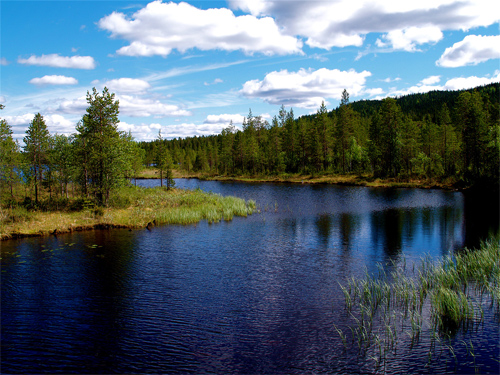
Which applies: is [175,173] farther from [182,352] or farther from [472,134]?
[182,352]

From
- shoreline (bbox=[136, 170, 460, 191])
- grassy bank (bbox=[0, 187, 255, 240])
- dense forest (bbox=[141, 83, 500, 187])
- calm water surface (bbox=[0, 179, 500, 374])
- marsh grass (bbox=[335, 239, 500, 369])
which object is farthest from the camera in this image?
shoreline (bbox=[136, 170, 460, 191])

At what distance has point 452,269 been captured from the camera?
18453 mm

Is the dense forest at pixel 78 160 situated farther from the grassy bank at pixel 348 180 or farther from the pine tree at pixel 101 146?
the grassy bank at pixel 348 180

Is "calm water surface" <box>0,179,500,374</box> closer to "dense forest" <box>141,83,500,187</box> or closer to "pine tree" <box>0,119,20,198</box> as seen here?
"pine tree" <box>0,119,20,198</box>

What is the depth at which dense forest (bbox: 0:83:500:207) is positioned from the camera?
38.2 meters

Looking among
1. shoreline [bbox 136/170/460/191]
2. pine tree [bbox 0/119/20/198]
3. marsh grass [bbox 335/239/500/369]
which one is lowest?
marsh grass [bbox 335/239/500/369]

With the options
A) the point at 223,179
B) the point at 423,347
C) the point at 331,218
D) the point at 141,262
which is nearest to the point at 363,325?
the point at 423,347

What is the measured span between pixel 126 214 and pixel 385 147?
60.5 m

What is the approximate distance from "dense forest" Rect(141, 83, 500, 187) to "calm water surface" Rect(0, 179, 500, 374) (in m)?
32.0

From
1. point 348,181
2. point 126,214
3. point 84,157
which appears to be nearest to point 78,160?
point 84,157

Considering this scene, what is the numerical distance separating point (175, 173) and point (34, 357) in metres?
122

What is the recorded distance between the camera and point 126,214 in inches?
1475

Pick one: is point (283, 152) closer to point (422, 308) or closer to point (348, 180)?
point (348, 180)

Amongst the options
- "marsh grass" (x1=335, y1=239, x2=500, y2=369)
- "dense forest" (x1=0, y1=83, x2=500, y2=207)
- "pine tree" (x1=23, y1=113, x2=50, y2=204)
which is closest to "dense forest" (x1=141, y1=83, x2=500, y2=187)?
"dense forest" (x1=0, y1=83, x2=500, y2=207)
